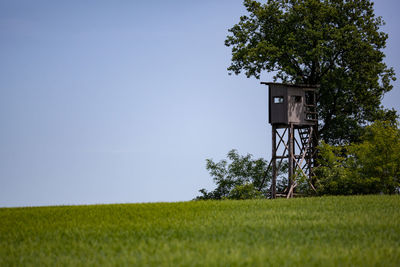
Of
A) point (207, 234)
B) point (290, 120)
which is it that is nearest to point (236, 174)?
point (290, 120)

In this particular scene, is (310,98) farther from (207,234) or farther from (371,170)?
(207,234)

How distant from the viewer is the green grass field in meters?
8.84

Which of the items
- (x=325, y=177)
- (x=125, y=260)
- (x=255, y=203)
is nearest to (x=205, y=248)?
(x=125, y=260)

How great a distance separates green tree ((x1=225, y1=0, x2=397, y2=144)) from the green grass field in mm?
14826

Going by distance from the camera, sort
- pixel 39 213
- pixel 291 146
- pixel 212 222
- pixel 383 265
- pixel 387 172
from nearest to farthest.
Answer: pixel 383 265, pixel 212 222, pixel 39 213, pixel 387 172, pixel 291 146

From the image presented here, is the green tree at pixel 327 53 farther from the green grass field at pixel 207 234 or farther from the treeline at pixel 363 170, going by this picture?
the green grass field at pixel 207 234

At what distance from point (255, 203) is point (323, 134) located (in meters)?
16.7

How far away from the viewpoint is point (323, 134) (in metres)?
33.8

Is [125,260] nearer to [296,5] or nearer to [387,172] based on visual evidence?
[387,172]

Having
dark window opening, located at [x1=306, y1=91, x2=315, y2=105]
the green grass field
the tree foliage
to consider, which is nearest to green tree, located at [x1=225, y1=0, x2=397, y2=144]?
dark window opening, located at [x1=306, y1=91, x2=315, y2=105]

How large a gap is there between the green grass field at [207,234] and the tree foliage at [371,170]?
302 inches

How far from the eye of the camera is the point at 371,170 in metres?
26.3

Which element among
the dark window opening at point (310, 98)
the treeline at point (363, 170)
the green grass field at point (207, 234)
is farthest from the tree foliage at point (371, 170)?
the green grass field at point (207, 234)

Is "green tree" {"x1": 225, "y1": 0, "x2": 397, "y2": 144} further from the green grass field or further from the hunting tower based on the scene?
the green grass field
